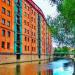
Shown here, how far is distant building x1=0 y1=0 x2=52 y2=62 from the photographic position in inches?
2702

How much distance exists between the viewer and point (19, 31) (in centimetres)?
8006

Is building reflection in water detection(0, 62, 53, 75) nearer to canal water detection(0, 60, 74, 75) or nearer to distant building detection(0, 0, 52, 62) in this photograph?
canal water detection(0, 60, 74, 75)

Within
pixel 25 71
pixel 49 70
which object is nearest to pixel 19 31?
pixel 25 71

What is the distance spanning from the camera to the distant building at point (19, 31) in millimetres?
68625

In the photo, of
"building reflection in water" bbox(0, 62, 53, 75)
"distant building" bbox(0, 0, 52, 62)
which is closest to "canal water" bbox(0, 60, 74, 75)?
"building reflection in water" bbox(0, 62, 53, 75)

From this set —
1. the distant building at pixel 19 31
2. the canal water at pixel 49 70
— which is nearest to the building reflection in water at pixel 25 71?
the canal water at pixel 49 70

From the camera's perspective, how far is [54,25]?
2697 cm

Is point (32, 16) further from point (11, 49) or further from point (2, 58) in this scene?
point (2, 58)

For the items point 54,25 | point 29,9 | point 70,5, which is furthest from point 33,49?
point 70,5

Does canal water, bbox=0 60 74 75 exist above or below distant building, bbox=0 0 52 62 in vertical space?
below

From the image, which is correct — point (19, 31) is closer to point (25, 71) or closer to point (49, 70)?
point (25, 71)

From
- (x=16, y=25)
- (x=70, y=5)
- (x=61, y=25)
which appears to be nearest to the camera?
(x=70, y=5)

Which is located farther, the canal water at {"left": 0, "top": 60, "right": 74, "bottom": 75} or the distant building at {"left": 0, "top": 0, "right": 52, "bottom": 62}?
the distant building at {"left": 0, "top": 0, "right": 52, "bottom": 62}

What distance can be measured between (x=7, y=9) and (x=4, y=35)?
6.59 metres
